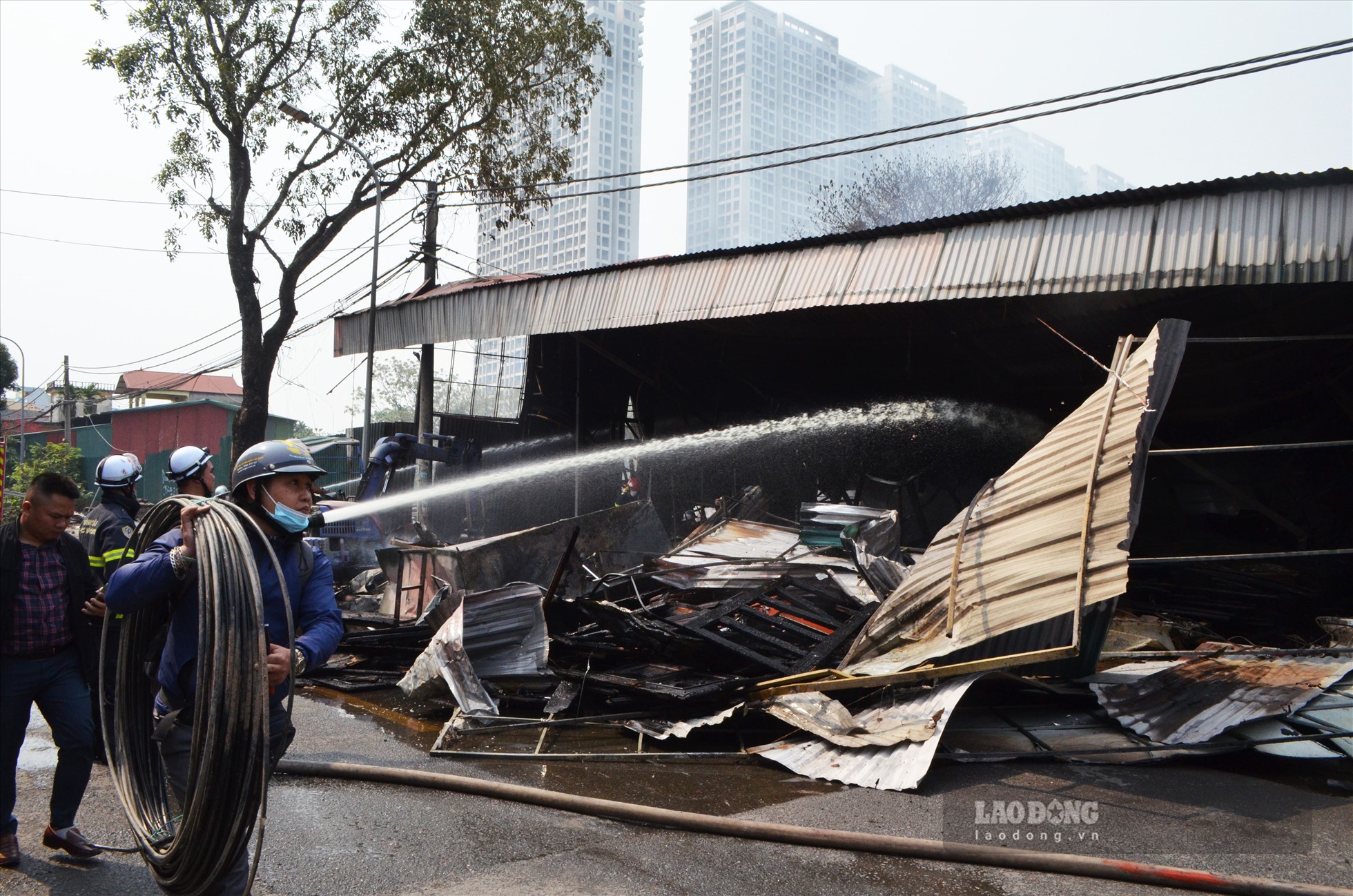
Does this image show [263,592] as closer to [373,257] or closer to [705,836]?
[705,836]

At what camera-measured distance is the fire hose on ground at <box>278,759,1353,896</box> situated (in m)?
3.79

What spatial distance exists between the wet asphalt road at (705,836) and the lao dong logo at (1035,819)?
2.9 inches

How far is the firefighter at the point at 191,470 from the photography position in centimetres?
590

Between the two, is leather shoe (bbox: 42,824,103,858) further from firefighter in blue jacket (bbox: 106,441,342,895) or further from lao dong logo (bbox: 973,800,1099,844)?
lao dong logo (bbox: 973,800,1099,844)

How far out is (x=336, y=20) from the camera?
695 inches

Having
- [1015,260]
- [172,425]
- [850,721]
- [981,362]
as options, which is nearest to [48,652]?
[850,721]

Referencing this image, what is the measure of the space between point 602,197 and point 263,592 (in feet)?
254

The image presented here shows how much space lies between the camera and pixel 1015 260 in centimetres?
928

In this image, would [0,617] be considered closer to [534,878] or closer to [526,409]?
[534,878]

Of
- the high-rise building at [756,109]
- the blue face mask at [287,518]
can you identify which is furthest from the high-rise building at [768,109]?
the blue face mask at [287,518]

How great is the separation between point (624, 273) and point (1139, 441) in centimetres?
840

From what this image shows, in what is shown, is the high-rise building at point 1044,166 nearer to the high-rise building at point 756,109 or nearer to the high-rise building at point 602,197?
the high-rise building at point 756,109

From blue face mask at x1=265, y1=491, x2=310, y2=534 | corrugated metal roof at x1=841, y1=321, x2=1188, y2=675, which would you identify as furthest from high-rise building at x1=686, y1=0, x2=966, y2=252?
blue face mask at x1=265, y1=491, x2=310, y2=534

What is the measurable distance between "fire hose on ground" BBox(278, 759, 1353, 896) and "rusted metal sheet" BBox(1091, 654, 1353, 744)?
1869 millimetres
